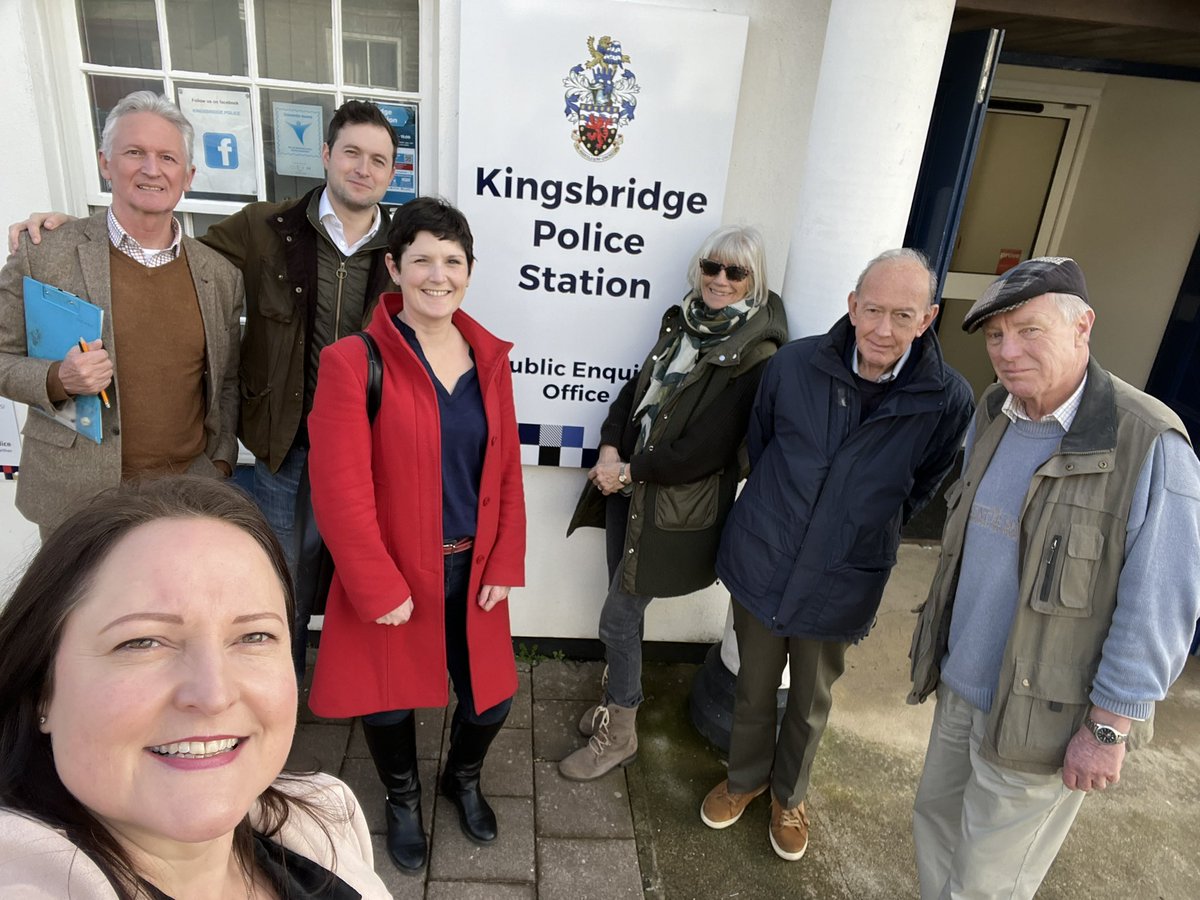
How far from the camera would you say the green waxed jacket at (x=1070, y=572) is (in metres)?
1.65

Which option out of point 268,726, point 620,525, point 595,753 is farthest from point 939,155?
point 268,726

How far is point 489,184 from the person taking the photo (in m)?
2.74

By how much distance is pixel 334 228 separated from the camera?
2.43 meters

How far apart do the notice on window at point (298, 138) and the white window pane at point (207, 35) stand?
20cm

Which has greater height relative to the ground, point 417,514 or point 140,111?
point 140,111

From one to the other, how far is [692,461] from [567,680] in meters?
1.44

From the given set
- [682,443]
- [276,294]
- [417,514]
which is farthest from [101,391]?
[682,443]

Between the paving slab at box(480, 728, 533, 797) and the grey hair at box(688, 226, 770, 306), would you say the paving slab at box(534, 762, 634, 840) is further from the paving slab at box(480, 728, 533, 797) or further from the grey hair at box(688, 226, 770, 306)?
the grey hair at box(688, 226, 770, 306)

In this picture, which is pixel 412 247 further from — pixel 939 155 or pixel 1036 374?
pixel 939 155

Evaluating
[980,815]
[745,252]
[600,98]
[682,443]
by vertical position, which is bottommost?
[980,815]

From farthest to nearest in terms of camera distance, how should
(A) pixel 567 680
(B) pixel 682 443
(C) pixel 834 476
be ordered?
(A) pixel 567 680, (B) pixel 682 443, (C) pixel 834 476

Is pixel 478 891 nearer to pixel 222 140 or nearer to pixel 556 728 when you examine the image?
pixel 556 728

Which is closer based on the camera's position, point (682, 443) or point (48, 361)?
point (48, 361)

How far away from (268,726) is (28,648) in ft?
0.96
